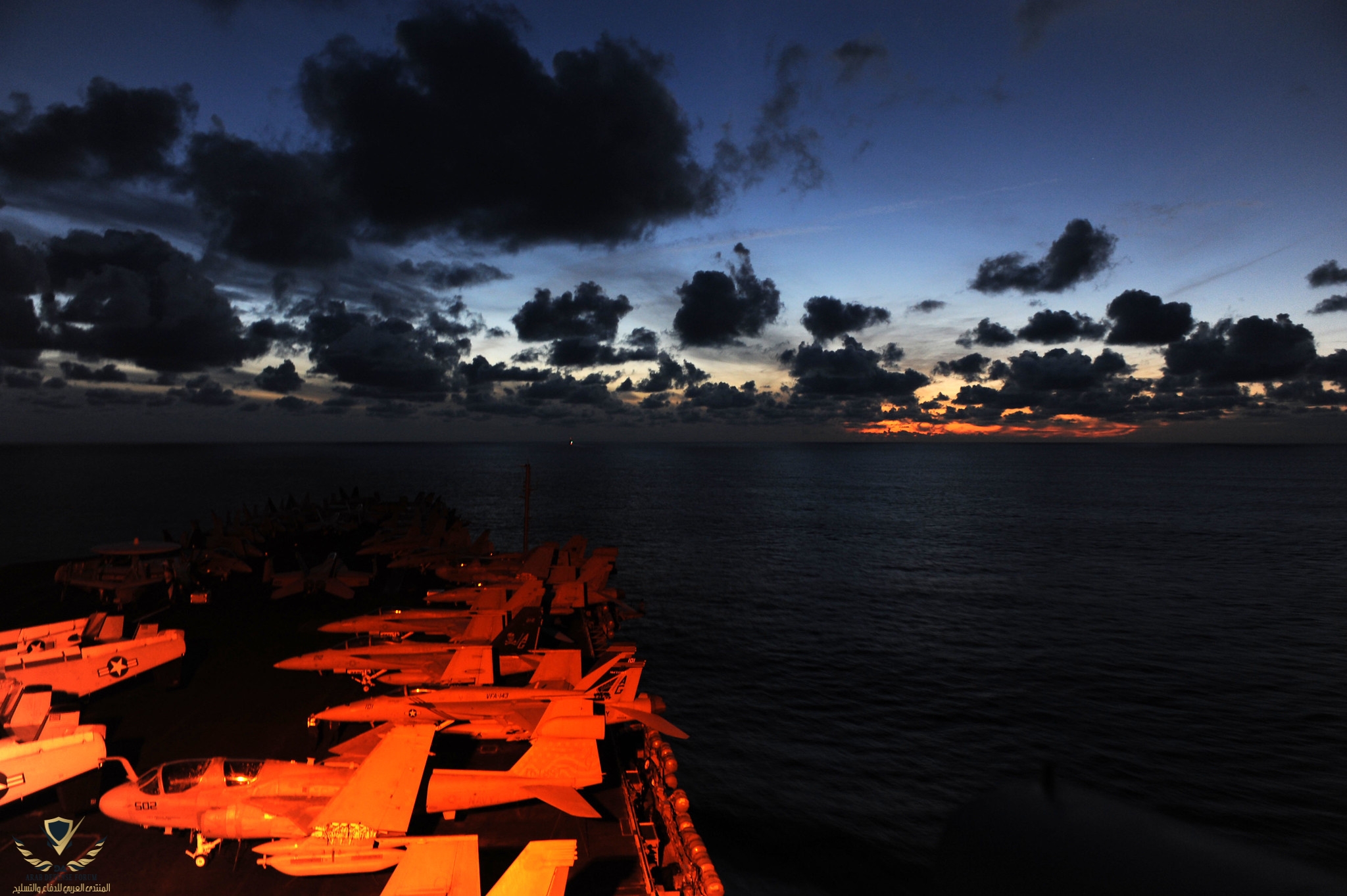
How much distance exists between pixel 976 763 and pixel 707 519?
73.0m

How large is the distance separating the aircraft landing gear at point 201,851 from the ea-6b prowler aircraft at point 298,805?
0.02 meters

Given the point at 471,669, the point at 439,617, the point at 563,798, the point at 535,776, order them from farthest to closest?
the point at 439,617
the point at 471,669
the point at 535,776
the point at 563,798

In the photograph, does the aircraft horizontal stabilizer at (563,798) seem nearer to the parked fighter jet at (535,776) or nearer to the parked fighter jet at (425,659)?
the parked fighter jet at (535,776)

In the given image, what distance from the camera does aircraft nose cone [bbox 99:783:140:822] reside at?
48.2 ft

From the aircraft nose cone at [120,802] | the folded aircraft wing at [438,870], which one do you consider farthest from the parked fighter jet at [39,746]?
the folded aircraft wing at [438,870]

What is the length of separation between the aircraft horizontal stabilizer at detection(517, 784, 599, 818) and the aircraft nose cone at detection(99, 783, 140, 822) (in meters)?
9.45

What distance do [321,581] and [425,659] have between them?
18.2m

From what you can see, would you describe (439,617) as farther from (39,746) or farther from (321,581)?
(39,746)

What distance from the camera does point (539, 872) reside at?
455 inches

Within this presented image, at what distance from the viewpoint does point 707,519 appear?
9912cm

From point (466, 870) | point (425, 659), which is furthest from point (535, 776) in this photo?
point (425, 659)

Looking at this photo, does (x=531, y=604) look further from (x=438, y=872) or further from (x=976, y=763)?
(x=976, y=763)

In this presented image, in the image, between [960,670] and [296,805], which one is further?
[960,670]

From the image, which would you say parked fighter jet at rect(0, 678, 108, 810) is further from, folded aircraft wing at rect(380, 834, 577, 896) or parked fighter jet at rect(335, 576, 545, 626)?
folded aircraft wing at rect(380, 834, 577, 896)
